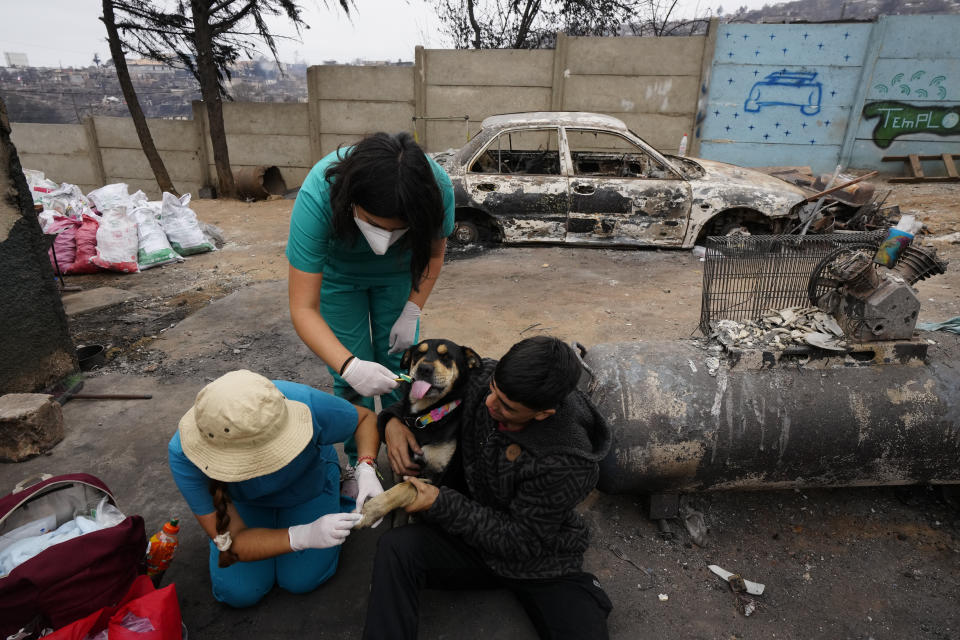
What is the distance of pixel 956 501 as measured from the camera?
2.50 metres

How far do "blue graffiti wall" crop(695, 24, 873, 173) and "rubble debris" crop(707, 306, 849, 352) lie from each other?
8.30m

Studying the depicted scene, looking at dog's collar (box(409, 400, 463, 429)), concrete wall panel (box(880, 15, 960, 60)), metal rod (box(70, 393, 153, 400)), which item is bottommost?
metal rod (box(70, 393, 153, 400))

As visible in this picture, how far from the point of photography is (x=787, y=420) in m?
2.21

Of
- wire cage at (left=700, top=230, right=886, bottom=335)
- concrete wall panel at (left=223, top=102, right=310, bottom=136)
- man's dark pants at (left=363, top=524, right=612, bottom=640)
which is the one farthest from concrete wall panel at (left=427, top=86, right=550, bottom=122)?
man's dark pants at (left=363, top=524, right=612, bottom=640)

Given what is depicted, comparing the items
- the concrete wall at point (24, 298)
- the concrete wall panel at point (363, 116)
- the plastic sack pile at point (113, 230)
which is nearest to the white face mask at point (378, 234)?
the concrete wall at point (24, 298)

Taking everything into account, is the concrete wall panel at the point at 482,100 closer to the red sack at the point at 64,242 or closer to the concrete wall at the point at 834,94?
the concrete wall at the point at 834,94

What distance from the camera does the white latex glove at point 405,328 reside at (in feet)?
8.34

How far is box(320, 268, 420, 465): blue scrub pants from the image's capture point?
8.06 feet

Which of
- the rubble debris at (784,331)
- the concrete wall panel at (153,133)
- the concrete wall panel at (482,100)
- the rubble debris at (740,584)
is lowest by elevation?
the rubble debris at (740,584)

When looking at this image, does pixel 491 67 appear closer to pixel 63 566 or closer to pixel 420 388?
pixel 420 388

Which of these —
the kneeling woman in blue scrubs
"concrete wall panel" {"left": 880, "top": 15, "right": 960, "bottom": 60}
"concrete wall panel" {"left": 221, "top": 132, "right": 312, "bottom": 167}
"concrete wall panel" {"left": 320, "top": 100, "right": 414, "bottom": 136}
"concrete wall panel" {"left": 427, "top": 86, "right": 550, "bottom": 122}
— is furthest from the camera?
"concrete wall panel" {"left": 221, "top": 132, "right": 312, "bottom": 167}

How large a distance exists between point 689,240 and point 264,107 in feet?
29.3

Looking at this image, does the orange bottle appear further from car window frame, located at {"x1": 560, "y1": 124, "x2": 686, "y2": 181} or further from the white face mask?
car window frame, located at {"x1": 560, "y1": 124, "x2": 686, "y2": 181}

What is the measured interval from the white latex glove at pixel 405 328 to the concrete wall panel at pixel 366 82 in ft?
29.2
